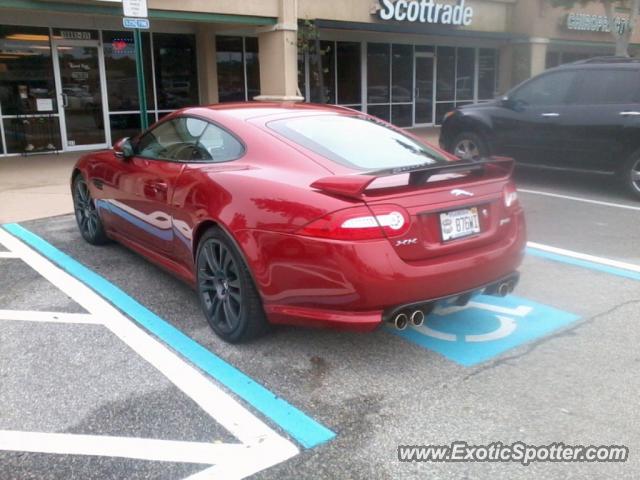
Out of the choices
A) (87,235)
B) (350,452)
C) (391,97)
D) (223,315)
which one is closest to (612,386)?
(350,452)

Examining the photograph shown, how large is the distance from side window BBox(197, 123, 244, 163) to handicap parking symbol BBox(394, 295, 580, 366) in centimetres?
162

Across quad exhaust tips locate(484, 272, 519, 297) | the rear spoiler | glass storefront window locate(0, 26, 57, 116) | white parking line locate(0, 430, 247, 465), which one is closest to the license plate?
the rear spoiler

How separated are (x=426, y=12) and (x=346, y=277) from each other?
14.6 meters

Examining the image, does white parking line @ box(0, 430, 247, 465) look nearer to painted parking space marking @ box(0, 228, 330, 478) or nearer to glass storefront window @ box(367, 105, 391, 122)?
painted parking space marking @ box(0, 228, 330, 478)

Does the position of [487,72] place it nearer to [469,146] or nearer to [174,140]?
[469,146]

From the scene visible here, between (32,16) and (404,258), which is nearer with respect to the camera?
(404,258)

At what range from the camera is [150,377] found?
11.9 ft

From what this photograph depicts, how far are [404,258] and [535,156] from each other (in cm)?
675

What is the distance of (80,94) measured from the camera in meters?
14.1

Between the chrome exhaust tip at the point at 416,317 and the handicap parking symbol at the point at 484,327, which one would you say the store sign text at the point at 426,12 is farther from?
the chrome exhaust tip at the point at 416,317

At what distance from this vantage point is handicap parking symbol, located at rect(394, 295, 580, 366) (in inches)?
155

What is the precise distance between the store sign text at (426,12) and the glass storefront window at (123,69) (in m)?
5.76

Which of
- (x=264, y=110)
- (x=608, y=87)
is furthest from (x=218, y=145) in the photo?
(x=608, y=87)

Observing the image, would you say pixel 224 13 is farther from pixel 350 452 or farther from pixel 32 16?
pixel 350 452
